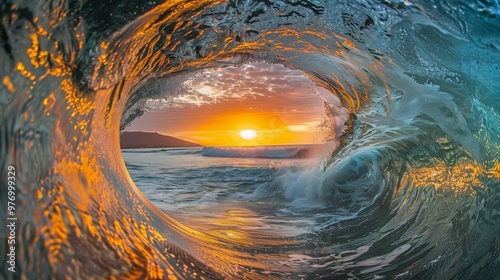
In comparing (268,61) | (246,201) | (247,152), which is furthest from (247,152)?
(268,61)

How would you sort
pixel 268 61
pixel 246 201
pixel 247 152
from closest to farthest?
pixel 268 61 → pixel 246 201 → pixel 247 152

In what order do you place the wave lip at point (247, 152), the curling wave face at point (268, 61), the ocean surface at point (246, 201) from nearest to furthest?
the curling wave face at point (268, 61)
the ocean surface at point (246, 201)
the wave lip at point (247, 152)

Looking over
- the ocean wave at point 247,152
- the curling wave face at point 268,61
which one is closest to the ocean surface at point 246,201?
the curling wave face at point 268,61

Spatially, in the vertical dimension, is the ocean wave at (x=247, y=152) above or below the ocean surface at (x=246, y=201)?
above

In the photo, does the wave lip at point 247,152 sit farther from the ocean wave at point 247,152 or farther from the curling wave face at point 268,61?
the curling wave face at point 268,61

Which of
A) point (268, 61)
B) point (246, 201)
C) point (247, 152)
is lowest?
point (246, 201)

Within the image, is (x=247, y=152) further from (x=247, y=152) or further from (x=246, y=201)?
(x=246, y=201)

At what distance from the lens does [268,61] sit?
3752 mm

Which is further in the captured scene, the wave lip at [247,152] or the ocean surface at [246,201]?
the wave lip at [247,152]

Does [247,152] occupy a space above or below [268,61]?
below

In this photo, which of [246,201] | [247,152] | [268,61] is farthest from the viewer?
[247,152]

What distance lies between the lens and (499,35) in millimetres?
Result: 2182

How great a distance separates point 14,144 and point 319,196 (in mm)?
4006

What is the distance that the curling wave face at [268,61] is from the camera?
122 cm
